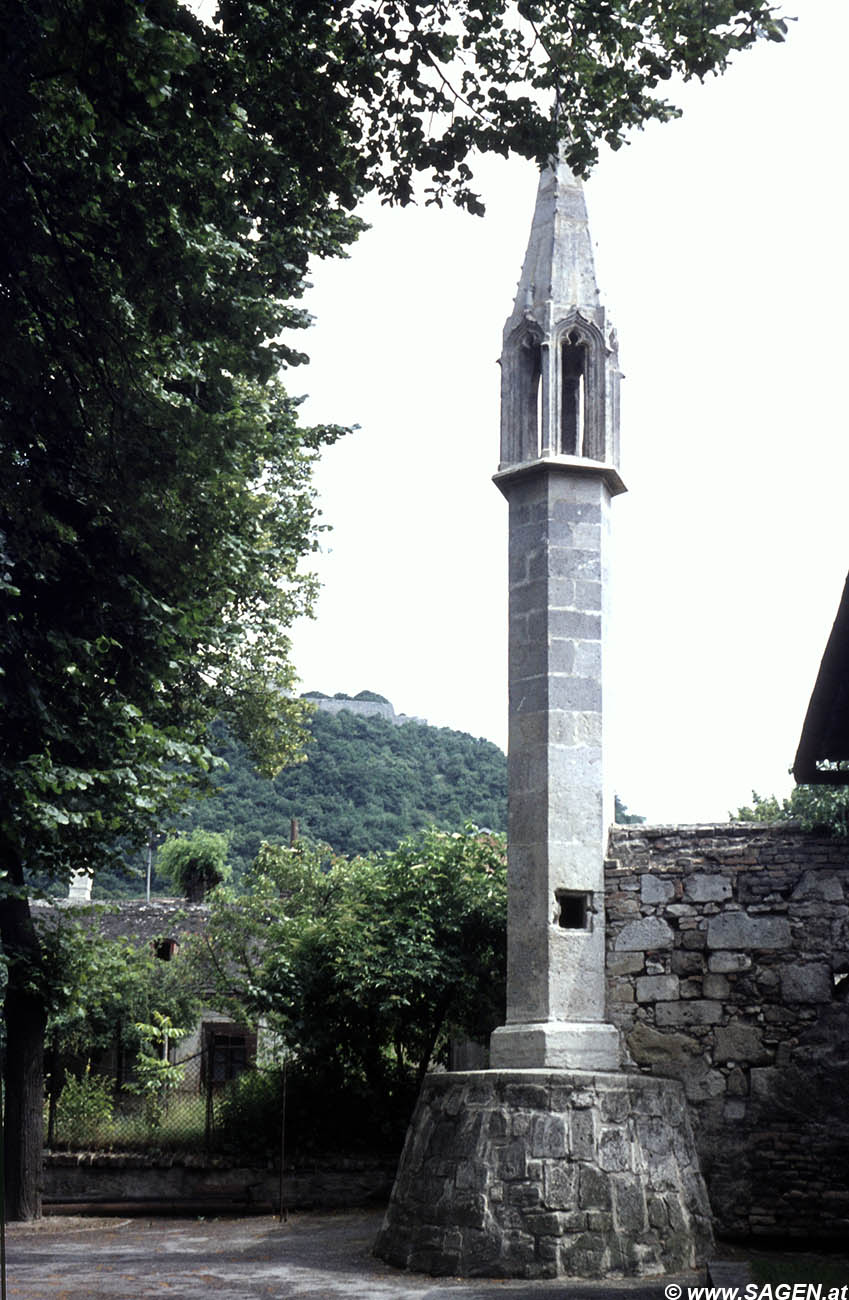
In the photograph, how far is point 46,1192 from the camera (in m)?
17.5

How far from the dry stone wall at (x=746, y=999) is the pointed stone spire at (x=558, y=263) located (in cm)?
464

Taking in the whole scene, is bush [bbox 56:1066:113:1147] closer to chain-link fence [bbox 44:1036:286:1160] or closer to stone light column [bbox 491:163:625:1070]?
chain-link fence [bbox 44:1036:286:1160]

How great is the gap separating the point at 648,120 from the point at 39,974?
961 centimetres

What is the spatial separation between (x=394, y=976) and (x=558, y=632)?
6192mm

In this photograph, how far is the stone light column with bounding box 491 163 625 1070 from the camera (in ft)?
38.0

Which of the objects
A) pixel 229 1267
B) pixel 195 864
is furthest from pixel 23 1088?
pixel 195 864

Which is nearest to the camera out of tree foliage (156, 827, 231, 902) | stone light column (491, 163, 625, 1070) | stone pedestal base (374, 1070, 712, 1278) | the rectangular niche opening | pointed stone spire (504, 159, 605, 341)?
stone pedestal base (374, 1070, 712, 1278)

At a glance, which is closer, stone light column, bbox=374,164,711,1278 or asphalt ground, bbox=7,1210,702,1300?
asphalt ground, bbox=7,1210,702,1300

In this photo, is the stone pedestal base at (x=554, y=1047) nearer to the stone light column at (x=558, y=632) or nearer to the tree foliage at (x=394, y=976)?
the stone light column at (x=558, y=632)

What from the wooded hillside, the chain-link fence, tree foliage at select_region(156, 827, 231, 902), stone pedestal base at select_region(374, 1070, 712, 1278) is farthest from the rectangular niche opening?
the wooded hillside

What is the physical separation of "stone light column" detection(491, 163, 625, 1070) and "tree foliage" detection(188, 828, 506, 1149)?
17.1 ft

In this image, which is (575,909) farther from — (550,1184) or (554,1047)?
(550,1184)

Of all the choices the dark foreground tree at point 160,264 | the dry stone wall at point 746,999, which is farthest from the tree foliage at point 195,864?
the dry stone wall at point 746,999

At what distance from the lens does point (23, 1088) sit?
48.6 ft
